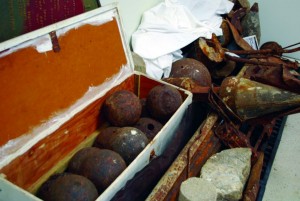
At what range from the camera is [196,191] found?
103cm

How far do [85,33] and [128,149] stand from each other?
526 mm

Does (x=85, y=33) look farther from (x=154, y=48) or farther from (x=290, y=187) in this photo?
(x=290, y=187)

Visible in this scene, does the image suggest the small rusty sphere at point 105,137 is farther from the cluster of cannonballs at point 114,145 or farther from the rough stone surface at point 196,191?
the rough stone surface at point 196,191

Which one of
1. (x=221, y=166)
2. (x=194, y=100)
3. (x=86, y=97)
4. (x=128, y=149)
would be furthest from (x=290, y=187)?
(x=86, y=97)

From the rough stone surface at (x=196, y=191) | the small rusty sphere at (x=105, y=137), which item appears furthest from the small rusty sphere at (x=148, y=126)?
the rough stone surface at (x=196, y=191)

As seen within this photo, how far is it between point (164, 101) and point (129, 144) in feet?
0.98

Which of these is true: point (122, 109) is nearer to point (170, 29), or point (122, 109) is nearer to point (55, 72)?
→ point (55, 72)

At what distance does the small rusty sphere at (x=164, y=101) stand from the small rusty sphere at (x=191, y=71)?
298mm

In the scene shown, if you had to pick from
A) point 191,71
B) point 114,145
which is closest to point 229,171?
point 114,145

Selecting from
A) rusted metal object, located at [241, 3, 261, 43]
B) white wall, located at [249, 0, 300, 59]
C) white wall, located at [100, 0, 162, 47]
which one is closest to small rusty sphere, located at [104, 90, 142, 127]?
white wall, located at [100, 0, 162, 47]

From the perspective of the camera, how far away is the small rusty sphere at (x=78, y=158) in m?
1.11

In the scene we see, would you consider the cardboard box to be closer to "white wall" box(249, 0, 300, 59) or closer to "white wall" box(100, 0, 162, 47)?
"white wall" box(100, 0, 162, 47)

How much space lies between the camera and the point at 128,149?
Answer: 1135 mm

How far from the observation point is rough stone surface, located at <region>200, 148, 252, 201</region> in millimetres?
1193
